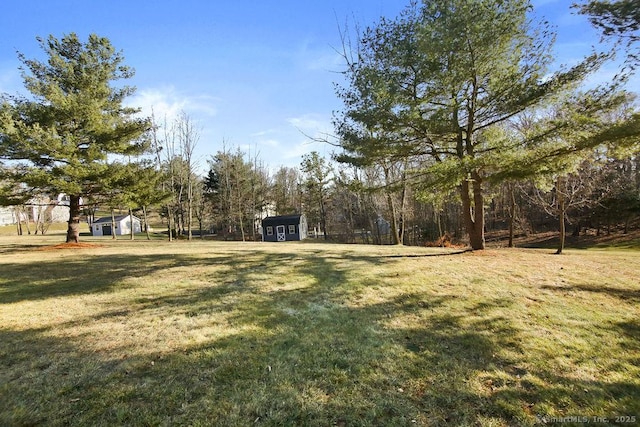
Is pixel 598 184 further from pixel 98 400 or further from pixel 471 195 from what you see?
pixel 98 400

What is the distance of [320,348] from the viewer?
402 cm

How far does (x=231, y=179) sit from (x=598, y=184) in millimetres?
33591

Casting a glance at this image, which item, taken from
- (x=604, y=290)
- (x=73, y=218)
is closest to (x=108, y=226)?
(x=73, y=218)

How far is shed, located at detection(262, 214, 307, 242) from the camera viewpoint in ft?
119

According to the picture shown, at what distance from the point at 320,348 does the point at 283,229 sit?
32.9 m

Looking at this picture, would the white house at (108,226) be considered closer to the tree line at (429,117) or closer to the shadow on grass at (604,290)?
the tree line at (429,117)

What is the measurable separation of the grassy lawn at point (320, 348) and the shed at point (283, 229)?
28635 millimetres

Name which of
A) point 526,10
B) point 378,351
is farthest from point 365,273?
point 526,10

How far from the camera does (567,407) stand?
295cm

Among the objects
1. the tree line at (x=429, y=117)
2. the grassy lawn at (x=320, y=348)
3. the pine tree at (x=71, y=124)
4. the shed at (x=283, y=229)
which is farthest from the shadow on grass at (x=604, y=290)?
the shed at (x=283, y=229)

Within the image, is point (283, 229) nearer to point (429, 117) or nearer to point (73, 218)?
point (73, 218)

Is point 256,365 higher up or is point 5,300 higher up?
point 5,300

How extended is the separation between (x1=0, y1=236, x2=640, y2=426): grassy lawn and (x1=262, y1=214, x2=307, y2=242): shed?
28.6 metres

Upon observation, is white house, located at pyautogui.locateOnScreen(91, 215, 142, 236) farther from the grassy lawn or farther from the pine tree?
the grassy lawn
